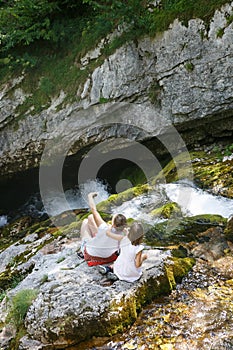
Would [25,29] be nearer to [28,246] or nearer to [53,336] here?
[28,246]

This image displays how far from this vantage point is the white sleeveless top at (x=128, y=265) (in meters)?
4.62

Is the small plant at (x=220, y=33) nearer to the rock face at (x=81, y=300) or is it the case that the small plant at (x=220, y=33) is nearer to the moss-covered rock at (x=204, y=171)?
the moss-covered rock at (x=204, y=171)

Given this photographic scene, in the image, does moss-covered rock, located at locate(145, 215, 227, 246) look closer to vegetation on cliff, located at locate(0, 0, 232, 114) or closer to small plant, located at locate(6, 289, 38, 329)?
small plant, located at locate(6, 289, 38, 329)

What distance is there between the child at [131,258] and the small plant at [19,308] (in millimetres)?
1282

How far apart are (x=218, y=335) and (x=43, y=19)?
32.8ft

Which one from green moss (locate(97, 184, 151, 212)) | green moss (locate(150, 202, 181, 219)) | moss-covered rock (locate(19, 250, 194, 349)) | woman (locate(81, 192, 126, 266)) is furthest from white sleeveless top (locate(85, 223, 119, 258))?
green moss (locate(97, 184, 151, 212))

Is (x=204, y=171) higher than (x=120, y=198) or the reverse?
the reverse

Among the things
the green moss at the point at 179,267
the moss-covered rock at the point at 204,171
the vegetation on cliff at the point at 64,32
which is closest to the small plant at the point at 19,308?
the green moss at the point at 179,267

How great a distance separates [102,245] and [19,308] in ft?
4.91

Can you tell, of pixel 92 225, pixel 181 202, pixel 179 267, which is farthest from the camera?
pixel 181 202

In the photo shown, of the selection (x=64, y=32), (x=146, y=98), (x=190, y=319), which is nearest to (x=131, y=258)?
(x=190, y=319)

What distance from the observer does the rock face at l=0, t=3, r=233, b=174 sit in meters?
8.84

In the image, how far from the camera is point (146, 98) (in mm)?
9812

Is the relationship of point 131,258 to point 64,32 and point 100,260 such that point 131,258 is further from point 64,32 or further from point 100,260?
point 64,32
